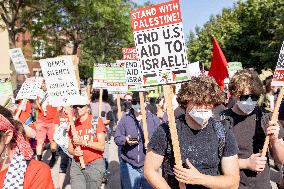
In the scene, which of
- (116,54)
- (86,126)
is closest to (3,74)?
(116,54)

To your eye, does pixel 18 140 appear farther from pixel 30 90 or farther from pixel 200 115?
pixel 30 90

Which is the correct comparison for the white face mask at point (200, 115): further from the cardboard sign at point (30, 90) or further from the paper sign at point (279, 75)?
the cardboard sign at point (30, 90)

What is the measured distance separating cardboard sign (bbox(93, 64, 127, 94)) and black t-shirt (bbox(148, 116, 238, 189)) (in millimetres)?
7017

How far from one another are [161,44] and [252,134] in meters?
1.12

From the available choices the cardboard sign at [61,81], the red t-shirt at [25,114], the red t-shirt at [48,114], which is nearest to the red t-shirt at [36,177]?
the cardboard sign at [61,81]

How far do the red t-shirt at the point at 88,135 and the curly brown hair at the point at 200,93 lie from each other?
112 inches

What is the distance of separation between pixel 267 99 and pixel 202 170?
710cm

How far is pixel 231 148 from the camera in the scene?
3.16 meters

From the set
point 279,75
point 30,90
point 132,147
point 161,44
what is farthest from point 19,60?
point 161,44

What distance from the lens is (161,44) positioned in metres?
3.74

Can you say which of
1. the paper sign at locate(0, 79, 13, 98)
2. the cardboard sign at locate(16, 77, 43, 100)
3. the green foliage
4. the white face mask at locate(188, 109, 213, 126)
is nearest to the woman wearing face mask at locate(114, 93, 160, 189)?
the cardboard sign at locate(16, 77, 43, 100)

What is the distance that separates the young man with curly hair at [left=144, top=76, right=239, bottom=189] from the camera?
10.0 ft

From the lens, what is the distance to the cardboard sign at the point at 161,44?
12.1ft

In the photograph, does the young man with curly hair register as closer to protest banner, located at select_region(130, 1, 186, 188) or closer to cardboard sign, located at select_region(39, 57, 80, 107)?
protest banner, located at select_region(130, 1, 186, 188)
